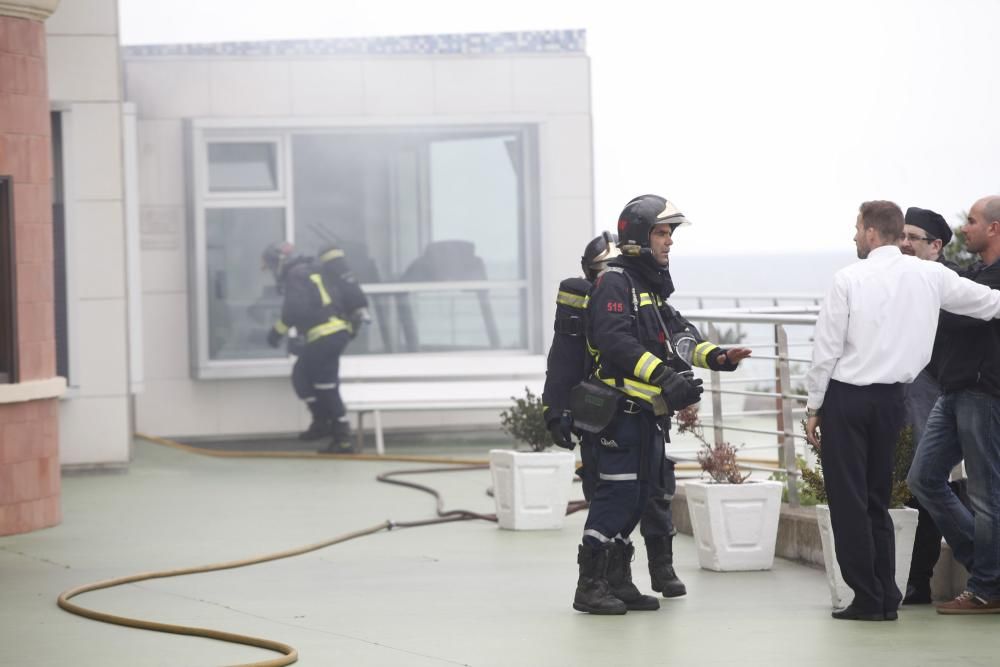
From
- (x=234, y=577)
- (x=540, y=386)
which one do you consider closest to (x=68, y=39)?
(x=540, y=386)

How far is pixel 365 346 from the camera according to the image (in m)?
17.7

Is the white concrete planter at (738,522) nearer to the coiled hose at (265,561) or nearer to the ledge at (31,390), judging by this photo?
the coiled hose at (265,561)

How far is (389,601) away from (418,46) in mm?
10586

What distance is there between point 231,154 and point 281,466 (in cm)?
380

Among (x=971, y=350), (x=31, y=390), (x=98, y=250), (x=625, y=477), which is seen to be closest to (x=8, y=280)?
(x=31, y=390)

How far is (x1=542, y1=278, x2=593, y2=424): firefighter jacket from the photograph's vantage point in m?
8.11

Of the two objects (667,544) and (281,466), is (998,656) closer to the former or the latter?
(667,544)

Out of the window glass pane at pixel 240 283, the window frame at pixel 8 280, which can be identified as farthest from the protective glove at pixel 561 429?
the window glass pane at pixel 240 283

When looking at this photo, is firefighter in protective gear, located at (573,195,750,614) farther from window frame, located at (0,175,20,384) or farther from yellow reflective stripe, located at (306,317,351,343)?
yellow reflective stripe, located at (306,317,351,343)

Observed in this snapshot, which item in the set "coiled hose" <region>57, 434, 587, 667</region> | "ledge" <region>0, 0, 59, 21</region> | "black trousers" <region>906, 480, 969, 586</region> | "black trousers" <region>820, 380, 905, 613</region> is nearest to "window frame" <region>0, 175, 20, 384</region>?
"ledge" <region>0, 0, 59, 21</region>

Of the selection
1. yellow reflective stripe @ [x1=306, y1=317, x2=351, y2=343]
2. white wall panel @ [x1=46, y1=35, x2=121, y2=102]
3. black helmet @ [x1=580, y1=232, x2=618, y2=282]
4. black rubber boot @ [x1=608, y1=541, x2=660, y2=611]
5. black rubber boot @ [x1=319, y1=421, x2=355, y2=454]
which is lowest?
black rubber boot @ [x1=319, y1=421, x2=355, y2=454]

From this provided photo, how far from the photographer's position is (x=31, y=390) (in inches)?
439

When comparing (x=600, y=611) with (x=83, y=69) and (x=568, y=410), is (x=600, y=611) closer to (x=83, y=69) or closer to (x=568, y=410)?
(x=568, y=410)

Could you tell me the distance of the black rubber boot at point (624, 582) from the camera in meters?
7.66
